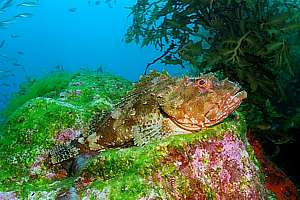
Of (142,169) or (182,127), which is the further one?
(182,127)

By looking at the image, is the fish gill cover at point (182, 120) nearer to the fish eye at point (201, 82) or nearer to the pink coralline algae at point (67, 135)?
the pink coralline algae at point (67, 135)

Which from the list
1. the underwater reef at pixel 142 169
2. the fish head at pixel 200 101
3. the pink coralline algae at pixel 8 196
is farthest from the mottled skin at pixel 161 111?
the pink coralline algae at pixel 8 196

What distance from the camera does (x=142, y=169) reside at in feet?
10.4

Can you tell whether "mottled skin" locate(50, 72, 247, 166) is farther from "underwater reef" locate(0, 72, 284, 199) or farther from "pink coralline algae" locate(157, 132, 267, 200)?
"pink coralline algae" locate(157, 132, 267, 200)

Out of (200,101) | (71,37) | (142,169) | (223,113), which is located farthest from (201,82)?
(71,37)

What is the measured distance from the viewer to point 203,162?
340 cm

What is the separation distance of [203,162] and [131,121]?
3.47 feet

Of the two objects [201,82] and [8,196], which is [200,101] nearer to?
[201,82]

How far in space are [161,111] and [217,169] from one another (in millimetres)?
925

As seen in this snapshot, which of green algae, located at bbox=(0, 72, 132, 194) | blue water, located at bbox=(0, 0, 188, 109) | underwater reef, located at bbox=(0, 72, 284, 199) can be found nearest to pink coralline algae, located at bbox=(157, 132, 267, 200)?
underwater reef, located at bbox=(0, 72, 284, 199)

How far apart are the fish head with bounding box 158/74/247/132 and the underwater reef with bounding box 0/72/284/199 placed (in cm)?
15

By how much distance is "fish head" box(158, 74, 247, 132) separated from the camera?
3.69 m

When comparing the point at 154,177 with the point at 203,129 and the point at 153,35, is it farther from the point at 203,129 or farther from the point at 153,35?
the point at 153,35

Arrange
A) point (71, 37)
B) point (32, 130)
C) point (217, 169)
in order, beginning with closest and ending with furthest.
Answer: point (217, 169), point (32, 130), point (71, 37)
